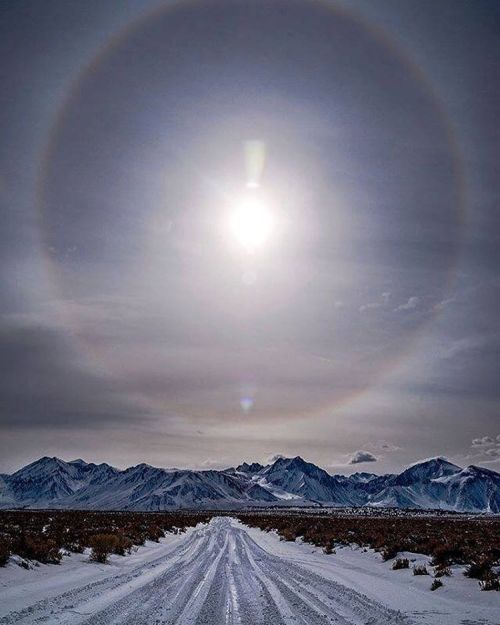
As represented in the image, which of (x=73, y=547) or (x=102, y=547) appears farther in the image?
(x=102, y=547)

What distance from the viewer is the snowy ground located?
9812mm

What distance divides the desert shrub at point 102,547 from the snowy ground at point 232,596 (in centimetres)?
53

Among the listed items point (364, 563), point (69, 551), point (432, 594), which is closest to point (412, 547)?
point (364, 563)

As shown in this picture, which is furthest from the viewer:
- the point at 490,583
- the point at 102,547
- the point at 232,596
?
the point at 102,547

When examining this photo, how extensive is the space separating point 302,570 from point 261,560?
3.68 m

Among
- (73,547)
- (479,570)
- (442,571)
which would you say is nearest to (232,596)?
(442,571)

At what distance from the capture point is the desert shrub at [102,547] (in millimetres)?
19719

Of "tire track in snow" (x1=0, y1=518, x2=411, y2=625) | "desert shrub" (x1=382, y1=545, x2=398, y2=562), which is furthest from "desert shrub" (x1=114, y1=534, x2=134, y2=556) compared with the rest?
"desert shrub" (x1=382, y1=545, x2=398, y2=562)

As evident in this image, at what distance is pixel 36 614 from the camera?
32.8 feet

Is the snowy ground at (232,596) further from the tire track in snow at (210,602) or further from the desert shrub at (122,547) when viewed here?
the desert shrub at (122,547)

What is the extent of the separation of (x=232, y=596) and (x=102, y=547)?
12.3 metres

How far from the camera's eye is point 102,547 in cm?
2205

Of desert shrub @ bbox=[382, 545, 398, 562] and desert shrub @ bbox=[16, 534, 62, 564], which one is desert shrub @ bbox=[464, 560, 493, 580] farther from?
desert shrub @ bbox=[16, 534, 62, 564]

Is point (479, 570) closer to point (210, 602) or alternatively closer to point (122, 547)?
point (210, 602)
